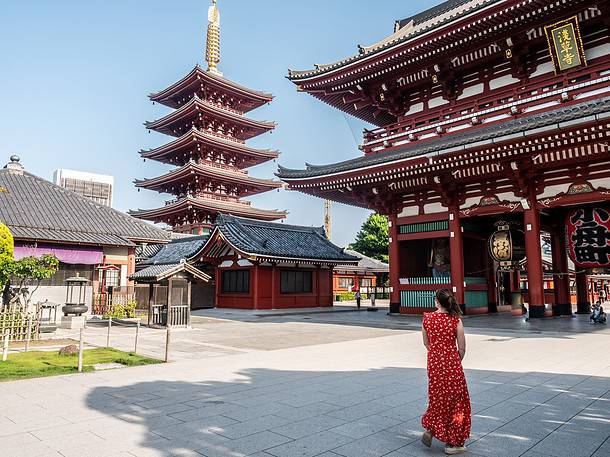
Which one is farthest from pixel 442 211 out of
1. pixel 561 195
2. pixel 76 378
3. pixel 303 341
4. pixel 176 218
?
pixel 176 218

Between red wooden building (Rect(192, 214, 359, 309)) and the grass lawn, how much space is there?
45.9 feet

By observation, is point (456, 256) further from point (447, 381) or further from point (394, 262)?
point (447, 381)

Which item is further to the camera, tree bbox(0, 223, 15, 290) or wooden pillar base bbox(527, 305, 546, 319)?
wooden pillar base bbox(527, 305, 546, 319)

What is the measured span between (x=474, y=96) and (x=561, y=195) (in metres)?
5.44

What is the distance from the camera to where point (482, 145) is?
14.4 m

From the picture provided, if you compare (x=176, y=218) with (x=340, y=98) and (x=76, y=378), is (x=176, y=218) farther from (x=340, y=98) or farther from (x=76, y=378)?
(x=76, y=378)

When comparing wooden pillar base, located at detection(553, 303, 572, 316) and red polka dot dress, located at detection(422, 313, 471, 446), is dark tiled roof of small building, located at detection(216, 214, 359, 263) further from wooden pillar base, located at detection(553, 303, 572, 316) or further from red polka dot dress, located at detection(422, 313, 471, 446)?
red polka dot dress, located at detection(422, 313, 471, 446)

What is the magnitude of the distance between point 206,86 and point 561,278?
34.2 metres

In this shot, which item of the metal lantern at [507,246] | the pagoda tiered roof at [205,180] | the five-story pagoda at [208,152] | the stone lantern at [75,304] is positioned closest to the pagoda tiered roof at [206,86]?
the five-story pagoda at [208,152]

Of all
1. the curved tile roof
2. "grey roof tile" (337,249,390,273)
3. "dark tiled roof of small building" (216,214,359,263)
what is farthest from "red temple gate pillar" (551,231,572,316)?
"grey roof tile" (337,249,390,273)

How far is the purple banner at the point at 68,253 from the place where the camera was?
19.6m

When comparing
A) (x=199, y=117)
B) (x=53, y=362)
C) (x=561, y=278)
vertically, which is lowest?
(x=53, y=362)

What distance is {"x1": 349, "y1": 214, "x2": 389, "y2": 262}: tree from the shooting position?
166 feet

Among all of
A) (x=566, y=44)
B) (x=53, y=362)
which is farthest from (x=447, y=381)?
(x=566, y=44)
